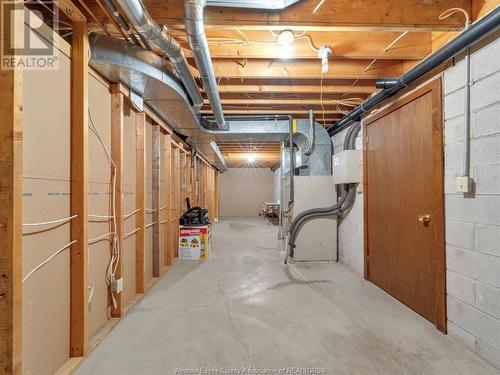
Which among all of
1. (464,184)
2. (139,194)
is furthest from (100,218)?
(464,184)

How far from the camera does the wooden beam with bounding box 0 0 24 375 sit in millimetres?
1001

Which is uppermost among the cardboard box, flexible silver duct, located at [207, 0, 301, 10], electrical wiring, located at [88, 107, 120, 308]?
flexible silver duct, located at [207, 0, 301, 10]

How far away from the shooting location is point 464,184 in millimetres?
1675

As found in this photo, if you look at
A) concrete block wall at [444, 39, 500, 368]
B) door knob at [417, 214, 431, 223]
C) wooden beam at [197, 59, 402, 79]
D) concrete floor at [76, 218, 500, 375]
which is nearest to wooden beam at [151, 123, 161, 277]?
concrete floor at [76, 218, 500, 375]

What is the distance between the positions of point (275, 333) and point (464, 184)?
64.8 inches

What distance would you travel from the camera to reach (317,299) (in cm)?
Answer: 246

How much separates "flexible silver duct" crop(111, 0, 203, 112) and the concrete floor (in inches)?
77.4

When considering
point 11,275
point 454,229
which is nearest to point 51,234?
point 11,275

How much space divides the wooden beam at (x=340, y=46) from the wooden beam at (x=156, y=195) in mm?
1177

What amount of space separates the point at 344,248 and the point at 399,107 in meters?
2.07

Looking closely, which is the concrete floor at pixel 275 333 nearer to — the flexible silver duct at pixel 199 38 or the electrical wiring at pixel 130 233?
the electrical wiring at pixel 130 233

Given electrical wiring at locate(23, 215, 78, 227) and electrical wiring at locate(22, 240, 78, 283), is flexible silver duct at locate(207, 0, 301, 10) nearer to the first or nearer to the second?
electrical wiring at locate(23, 215, 78, 227)

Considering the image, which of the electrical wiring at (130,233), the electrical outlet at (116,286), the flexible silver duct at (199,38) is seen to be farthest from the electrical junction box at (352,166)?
the electrical outlet at (116,286)

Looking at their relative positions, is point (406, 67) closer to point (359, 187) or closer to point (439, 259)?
point (359, 187)
